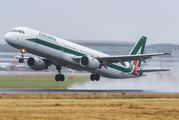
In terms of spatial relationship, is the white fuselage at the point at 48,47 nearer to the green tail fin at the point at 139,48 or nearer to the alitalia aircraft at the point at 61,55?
the alitalia aircraft at the point at 61,55

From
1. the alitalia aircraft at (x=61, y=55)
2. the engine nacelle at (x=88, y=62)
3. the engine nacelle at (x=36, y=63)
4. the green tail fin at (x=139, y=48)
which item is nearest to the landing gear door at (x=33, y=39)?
the alitalia aircraft at (x=61, y=55)

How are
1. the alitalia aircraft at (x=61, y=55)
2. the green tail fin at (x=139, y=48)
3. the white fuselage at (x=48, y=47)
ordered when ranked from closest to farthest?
the white fuselage at (x=48, y=47) → the alitalia aircraft at (x=61, y=55) → the green tail fin at (x=139, y=48)

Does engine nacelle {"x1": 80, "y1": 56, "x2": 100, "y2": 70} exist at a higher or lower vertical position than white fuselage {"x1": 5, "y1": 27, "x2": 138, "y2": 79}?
lower

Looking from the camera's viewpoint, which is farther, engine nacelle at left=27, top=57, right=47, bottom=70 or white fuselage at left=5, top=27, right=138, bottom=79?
engine nacelle at left=27, top=57, right=47, bottom=70

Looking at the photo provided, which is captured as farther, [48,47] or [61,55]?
[61,55]

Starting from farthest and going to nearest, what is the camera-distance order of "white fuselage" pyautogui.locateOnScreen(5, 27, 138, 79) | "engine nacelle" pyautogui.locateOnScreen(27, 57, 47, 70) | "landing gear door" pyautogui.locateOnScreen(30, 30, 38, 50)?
"engine nacelle" pyautogui.locateOnScreen(27, 57, 47, 70) < "landing gear door" pyautogui.locateOnScreen(30, 30, 38, 50) < "white fuselage" pyautogui.locateOnScreen(5, 27, 138, 79)

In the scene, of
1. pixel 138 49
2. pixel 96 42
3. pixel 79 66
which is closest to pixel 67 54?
pixel 79 66

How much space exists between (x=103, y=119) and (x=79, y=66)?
24.2m

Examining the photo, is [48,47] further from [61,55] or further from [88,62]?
[88,62]

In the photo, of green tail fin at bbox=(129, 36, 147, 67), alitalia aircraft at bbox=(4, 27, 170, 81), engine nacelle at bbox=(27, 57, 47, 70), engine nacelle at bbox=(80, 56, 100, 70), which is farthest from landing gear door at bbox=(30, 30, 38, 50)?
green tail fin at bbox=(129, 36, 147, 67)

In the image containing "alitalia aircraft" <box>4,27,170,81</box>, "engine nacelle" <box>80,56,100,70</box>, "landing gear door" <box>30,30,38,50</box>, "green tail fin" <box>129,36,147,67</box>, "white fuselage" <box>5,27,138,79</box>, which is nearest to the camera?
"white fuselage" <box>5,27,138,79</box>

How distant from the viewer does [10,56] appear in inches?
5463

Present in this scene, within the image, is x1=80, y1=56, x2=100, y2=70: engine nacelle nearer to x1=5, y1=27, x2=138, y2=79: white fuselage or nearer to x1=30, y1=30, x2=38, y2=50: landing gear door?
x1=5, y1=27, x2=138, y2=79: white fuselage

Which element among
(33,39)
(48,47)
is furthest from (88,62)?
(33,39)
